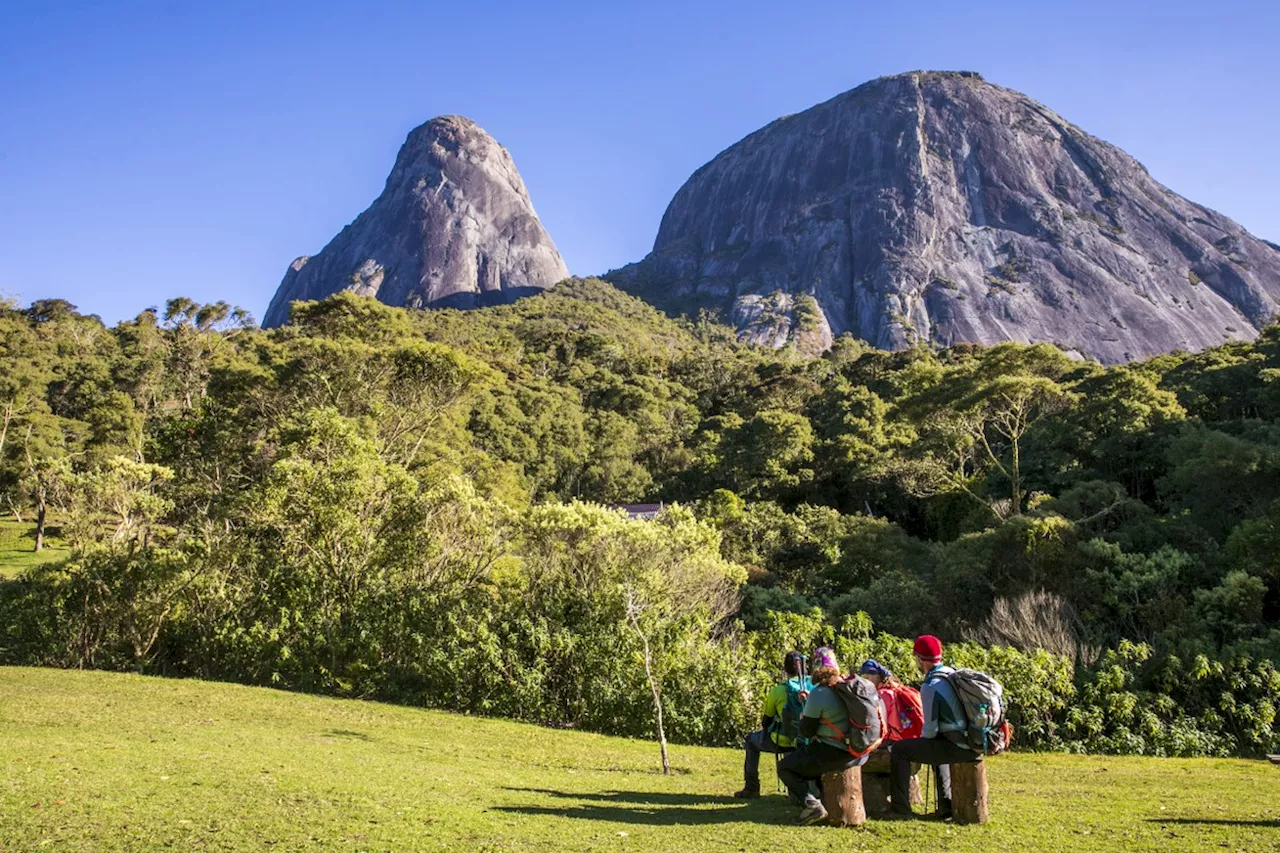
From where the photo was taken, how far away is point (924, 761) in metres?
6.32

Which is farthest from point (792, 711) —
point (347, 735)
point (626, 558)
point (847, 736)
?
point (626, 558)

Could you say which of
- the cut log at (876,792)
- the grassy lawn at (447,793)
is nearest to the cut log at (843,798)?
the grassy lawn at (447,793)

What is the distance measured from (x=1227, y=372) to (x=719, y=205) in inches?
6087

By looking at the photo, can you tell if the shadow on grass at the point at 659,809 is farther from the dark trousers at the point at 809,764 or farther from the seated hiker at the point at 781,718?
the dark trousers at the point at 809,764

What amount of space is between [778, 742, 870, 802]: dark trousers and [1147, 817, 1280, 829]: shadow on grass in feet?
8.67

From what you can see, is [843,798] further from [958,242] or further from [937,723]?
[958,242]

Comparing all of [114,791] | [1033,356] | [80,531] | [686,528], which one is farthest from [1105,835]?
[1033,356]

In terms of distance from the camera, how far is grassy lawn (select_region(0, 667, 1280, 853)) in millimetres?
5719

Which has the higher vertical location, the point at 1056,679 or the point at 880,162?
the point at 880,162

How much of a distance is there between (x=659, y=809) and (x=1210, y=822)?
4595 mm

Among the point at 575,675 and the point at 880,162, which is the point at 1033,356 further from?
the point at 880,162

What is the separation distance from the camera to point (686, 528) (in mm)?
18219

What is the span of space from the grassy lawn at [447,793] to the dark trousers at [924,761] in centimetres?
40

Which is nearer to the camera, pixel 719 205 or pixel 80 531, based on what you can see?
pixel 80 531
